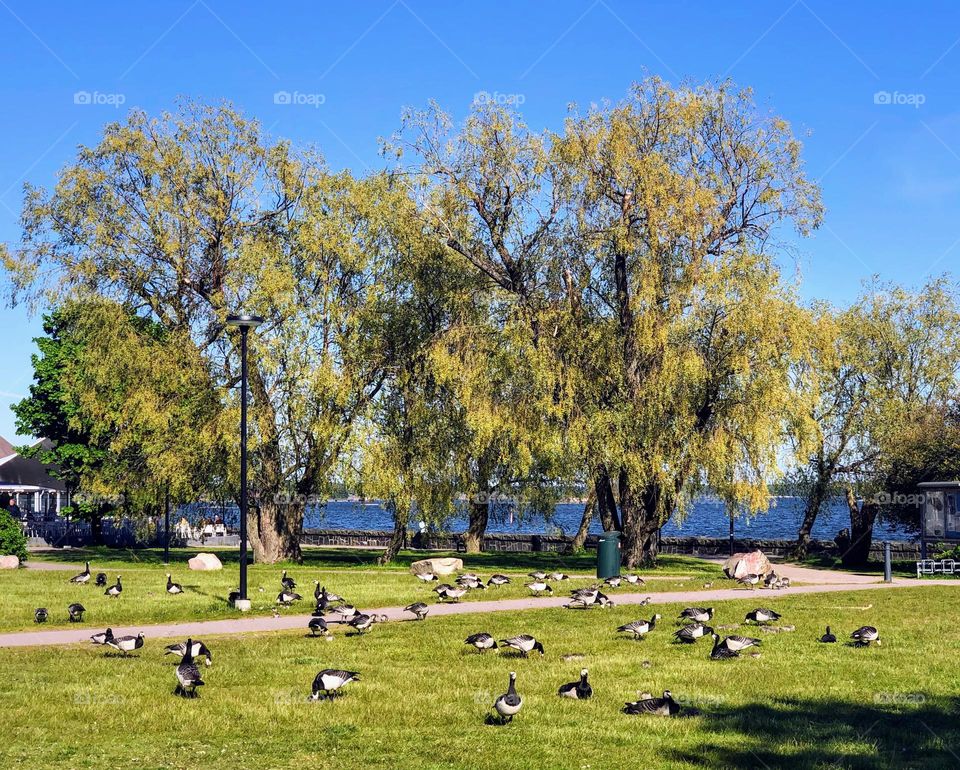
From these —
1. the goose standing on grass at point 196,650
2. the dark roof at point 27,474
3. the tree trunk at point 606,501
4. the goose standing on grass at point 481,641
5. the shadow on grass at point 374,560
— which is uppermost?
the dark roof at point 27,474

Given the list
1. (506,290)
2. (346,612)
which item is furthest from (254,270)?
(346,612)

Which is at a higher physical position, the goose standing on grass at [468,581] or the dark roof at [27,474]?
the dark roof at [27,474]

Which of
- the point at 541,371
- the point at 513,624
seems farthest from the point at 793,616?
the point at 541,371

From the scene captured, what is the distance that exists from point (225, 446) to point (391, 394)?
21.2ft

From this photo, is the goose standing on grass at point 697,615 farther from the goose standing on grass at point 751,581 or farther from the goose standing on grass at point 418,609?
the goose standing on grass at point 751,581

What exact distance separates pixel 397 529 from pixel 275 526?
4677 millimetres

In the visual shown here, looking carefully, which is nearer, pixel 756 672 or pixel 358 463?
pixel 756 672

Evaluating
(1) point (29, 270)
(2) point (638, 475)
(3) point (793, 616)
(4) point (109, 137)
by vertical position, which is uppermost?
(4) point (109, 137)

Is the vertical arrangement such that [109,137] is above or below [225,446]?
above

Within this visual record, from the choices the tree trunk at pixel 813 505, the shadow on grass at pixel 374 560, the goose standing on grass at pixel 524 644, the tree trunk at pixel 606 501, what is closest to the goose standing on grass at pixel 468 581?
the tree trunk at pixel 606 501

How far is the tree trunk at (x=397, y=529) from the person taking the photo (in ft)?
127

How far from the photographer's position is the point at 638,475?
33.6 meters

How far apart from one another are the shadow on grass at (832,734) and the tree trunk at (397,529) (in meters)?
25.9

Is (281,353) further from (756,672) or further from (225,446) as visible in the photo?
(756,672)
